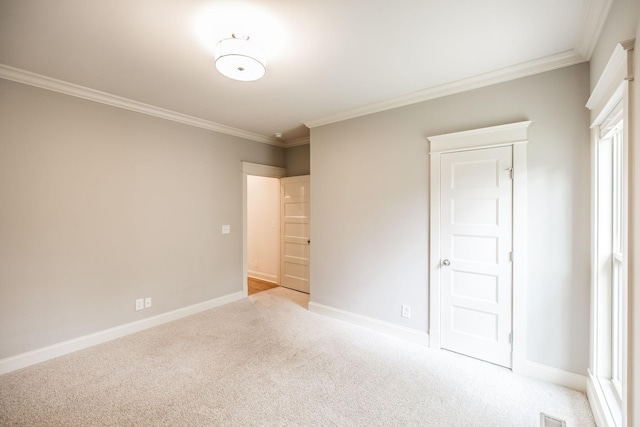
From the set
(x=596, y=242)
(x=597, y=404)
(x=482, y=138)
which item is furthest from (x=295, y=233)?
(x=597, y=404)

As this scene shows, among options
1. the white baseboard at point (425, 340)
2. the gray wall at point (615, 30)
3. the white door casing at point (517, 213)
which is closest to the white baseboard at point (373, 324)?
the white baseboard at point (425, 340)

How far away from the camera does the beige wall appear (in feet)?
17.3

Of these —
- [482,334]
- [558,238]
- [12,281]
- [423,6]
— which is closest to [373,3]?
[423,6]

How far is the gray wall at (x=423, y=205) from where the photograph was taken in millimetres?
2164

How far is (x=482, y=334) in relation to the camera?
2566mm

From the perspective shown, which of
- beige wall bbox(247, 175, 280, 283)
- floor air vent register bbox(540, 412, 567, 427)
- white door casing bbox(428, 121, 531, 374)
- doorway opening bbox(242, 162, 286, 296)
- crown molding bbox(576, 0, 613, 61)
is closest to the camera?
crown molding bbox(576, 0, 613, 61)

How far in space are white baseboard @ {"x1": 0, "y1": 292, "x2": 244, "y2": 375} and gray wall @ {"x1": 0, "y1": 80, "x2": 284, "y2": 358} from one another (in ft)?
0.19

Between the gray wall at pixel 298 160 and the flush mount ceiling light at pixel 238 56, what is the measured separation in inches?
105

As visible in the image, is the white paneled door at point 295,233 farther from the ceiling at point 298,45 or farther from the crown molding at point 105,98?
the ceiling at point 298,45

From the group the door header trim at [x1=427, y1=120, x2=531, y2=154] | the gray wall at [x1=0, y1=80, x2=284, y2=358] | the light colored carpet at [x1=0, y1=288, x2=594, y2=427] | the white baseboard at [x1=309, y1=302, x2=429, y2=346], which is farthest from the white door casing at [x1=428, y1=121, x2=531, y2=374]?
the gray wall at [x1=0, y1=80, x2=284, y2=358]

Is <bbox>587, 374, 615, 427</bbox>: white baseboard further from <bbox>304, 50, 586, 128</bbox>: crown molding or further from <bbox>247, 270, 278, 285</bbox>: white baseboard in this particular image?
<bbox>247, 270, 278, 285</bbox>: white baseboard

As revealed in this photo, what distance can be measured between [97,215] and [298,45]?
2.67 metres

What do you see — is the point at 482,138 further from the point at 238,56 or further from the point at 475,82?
the point at 238,56

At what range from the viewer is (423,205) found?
9.43ft
